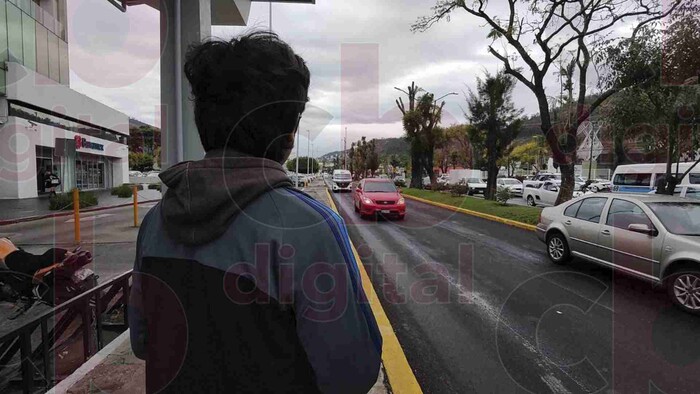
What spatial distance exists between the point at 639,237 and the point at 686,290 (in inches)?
37.4

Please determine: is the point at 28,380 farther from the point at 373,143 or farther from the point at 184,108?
the point at 373,143

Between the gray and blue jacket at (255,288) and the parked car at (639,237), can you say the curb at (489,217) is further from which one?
the gray and blue jacket at (255,288)

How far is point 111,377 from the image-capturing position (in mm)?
2898

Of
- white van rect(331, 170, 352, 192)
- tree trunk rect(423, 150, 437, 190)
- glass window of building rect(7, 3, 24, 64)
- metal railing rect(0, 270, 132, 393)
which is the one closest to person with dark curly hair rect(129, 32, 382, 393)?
metal railing rect(0, 270, 132, 393)

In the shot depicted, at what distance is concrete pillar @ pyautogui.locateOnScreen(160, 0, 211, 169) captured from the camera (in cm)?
422

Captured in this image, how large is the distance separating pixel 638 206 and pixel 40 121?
27.4m

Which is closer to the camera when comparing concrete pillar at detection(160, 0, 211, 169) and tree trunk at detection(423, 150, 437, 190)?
concrete pillar at detection(160, 0, 211, 169)

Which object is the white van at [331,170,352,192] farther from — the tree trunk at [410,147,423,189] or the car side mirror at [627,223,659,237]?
the car side mirror at [627,223,659,237]

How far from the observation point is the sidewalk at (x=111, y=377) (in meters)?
2.76

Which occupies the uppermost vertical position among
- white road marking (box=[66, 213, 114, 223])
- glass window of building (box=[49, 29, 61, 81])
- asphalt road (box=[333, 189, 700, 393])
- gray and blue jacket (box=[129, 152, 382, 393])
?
glass window of building (box=[49, 29, 61, 81])

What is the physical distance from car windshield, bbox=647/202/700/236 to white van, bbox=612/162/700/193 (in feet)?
44.1

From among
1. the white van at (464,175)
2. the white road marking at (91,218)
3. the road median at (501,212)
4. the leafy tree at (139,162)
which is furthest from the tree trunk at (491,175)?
the leafy tree at (139,162)

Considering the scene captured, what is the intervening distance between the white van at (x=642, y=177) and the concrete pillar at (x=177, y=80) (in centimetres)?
1857

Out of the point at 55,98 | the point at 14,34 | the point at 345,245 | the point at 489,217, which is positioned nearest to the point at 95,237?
the point at 345,245
